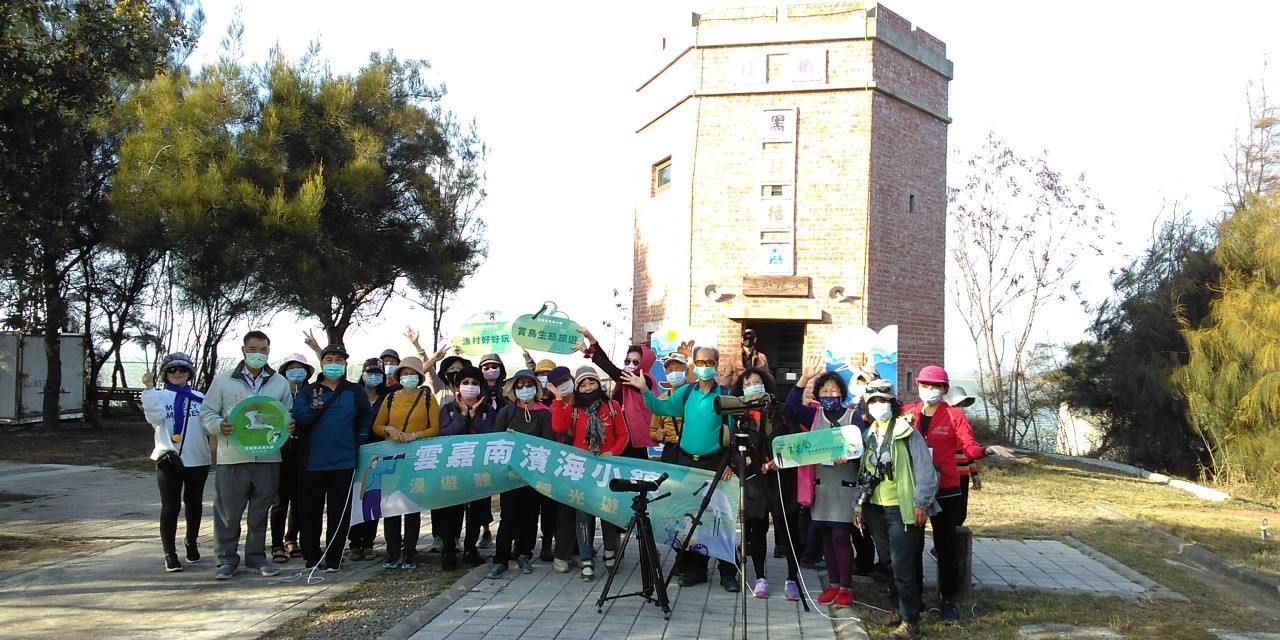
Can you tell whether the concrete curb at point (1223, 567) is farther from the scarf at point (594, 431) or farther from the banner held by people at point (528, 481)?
the scarf at point (594, 431)

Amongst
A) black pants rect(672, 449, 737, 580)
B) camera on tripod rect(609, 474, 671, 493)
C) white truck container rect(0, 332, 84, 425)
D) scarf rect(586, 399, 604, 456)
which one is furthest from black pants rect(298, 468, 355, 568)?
white truck container rect(0, 332, 84, 425)

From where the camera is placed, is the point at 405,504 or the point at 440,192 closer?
the point at 405,504

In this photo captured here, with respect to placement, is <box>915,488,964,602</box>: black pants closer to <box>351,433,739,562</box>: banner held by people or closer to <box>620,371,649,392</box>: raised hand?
<box>351,433,739,562</box>: banner held by people

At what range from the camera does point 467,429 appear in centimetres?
737

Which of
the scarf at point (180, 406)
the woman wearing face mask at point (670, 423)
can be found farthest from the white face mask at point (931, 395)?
the scarf at point (180, 406)

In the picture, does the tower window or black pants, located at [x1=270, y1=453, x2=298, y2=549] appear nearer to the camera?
black pants, located at [x1=270, y1=453, x2=298, y2=549]

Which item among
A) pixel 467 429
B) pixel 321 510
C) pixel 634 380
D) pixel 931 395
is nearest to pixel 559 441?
pixel 467 429

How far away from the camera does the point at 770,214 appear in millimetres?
15453

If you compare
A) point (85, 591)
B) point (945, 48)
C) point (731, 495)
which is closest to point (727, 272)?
point (945, 48)

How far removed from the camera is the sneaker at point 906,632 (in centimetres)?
562

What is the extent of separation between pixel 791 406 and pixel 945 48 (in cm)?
1231

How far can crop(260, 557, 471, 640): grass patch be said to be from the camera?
17.8 feet

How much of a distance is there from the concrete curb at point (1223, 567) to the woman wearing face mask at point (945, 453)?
330 centimetres

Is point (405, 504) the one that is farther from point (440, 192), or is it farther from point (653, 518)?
point (440, 192)
